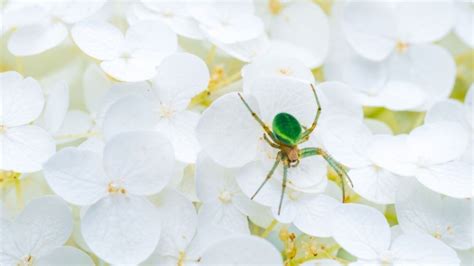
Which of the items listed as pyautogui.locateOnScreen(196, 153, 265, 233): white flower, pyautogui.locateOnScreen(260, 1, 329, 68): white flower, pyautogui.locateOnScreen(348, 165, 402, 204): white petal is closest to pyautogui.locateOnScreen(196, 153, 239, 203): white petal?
pyautogui.locateOnScreen(196, 153, 265, 233): white flower

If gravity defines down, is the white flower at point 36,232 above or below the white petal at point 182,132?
below

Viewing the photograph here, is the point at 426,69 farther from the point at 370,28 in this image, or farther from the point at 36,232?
the point at 36,232

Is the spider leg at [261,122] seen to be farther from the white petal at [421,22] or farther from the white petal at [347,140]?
the white petal at [421,22]

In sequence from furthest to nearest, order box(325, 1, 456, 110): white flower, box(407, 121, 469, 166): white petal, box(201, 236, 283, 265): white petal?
box(325, 1, 456, 110): white flower, box(407, 121, 469, 166): white petal, box(201, 236, 283, 265): white petal

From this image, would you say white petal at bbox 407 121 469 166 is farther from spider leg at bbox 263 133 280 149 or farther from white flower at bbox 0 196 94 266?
white flower at bbox 0 196 94 266

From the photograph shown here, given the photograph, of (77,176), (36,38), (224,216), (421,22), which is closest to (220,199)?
(224,216)

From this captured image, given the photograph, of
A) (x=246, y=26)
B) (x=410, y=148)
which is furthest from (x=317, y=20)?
(x=410, y=148)

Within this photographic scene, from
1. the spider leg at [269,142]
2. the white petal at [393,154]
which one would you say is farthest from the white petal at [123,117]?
the white petal at [393,154]
